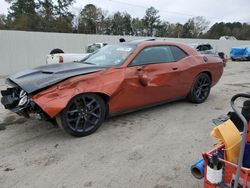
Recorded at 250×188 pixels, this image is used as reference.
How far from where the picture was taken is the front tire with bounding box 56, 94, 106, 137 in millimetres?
3928

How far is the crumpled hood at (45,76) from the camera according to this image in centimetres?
384

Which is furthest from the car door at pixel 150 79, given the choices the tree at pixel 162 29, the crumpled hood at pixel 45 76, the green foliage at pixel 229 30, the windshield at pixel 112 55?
the green foliage at pixel 229 30

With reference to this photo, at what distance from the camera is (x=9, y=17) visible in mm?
37781

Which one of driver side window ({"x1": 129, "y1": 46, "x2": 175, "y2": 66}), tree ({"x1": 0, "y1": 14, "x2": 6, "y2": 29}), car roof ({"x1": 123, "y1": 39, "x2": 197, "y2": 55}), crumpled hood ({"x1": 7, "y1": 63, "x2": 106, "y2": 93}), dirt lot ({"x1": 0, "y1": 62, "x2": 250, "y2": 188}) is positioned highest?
tree ({"x1": 0, "y1": 14, "x2": 6, "y2": 29})

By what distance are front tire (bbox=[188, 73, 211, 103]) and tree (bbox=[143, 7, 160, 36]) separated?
159 ft

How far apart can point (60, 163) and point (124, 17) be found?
45033 millimetres

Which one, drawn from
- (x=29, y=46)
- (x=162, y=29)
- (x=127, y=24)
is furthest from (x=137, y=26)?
(x=29, y=46)

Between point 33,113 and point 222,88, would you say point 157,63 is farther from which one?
point 222,88

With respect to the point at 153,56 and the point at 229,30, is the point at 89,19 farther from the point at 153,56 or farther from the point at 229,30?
the point at 153,56

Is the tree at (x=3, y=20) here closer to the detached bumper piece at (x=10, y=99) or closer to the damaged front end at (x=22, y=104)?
the detached bumper piece at (x=10, y=99)

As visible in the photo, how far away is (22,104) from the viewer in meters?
4.00

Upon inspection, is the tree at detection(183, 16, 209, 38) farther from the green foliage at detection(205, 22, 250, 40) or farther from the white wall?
the white wall

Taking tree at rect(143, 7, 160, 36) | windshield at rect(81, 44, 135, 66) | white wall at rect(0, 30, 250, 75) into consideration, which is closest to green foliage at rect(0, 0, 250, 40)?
tree at rect(143, 7, 160, 36)

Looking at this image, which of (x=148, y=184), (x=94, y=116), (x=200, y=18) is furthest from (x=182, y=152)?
(x=200, y=18)
